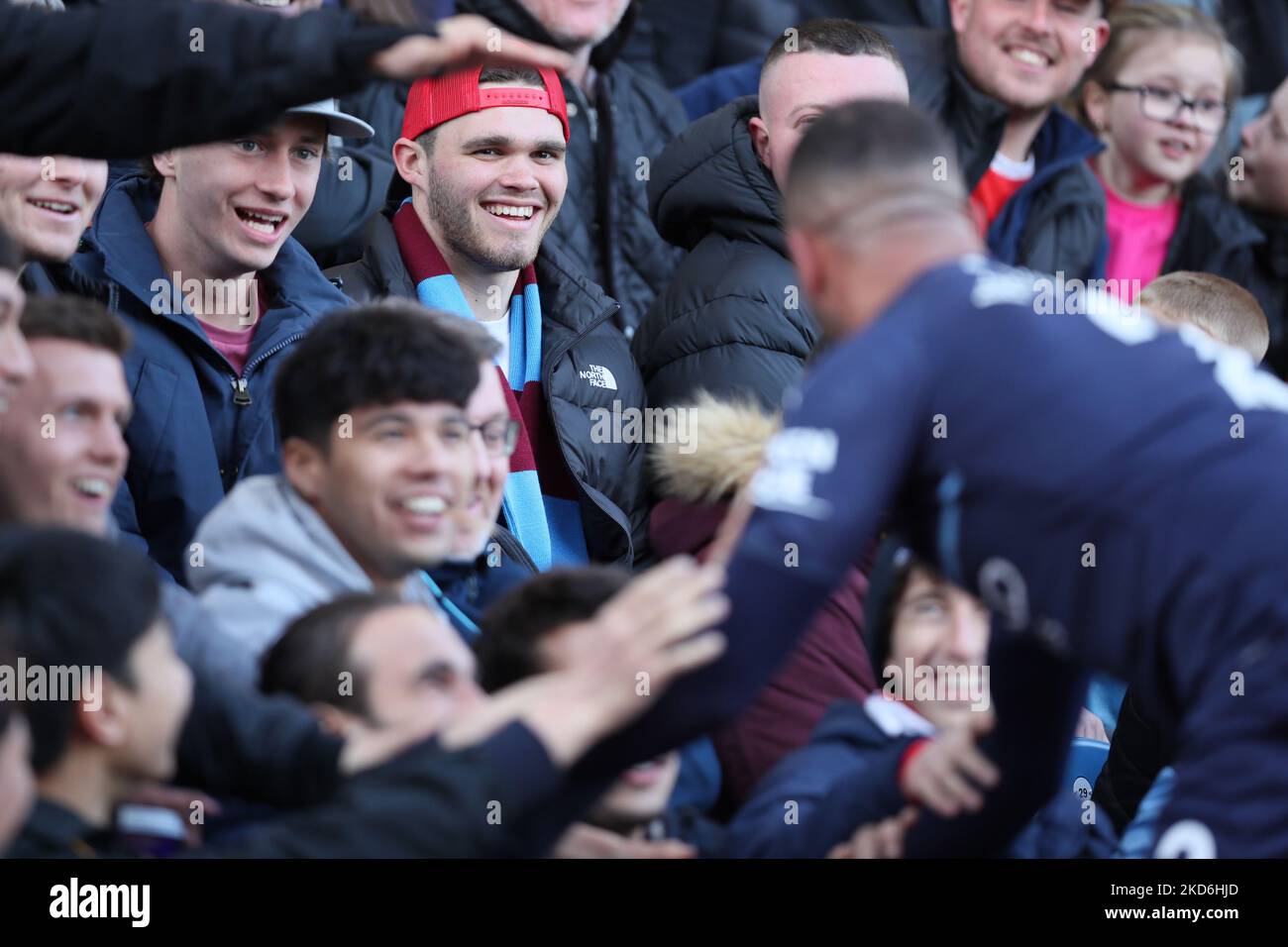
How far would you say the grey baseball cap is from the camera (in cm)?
482

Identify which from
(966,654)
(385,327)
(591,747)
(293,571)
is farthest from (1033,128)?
(591,747)

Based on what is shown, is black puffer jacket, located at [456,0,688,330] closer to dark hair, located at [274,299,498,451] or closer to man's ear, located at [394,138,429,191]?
man's ear, located at [394,138,429,191]

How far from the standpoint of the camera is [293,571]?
344cm

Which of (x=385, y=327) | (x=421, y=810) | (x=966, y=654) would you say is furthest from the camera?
(x=966, y=654)

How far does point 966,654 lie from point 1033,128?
288 centimetres

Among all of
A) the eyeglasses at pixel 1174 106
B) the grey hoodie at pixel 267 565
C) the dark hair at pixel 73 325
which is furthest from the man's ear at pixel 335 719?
the eyeglasses at pixel 1174 106

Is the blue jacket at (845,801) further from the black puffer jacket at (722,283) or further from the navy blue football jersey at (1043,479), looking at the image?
the black puffer jacket at (722,283)

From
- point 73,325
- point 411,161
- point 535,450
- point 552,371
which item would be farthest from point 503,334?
point 73,325

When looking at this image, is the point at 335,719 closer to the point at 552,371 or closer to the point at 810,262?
the point at 810,262

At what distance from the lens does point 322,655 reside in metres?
3.12

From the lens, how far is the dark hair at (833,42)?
5684 mm

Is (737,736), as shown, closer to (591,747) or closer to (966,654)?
(966,654)

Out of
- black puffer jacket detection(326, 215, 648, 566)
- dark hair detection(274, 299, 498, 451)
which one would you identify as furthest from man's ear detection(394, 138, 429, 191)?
dark hair detection(274, 299, 498, 451)
